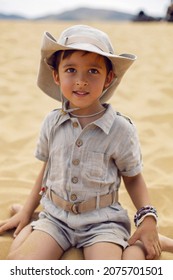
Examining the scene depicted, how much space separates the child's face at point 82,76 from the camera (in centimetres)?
187

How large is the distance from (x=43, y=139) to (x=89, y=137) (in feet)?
0.86

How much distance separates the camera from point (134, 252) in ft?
6.30

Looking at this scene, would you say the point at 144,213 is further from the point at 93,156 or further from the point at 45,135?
the point at 45,135

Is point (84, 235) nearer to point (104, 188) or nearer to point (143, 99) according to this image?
point (104, 188)

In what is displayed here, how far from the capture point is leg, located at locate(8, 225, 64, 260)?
187cm

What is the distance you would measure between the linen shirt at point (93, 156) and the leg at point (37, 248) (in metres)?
0.20

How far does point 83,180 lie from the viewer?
1.98m

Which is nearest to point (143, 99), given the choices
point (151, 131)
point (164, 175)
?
point (151, 131)

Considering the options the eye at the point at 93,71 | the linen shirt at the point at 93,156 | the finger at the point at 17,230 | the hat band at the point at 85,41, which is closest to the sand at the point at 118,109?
the finger at the point at 17,230

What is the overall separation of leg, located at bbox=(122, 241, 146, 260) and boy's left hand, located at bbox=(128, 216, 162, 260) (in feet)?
0.07

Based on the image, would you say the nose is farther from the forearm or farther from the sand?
the sand

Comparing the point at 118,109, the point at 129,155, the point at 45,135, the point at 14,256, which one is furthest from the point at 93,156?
the point at 118,109

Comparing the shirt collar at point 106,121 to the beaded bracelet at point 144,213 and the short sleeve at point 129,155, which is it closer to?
the short sleeve at point 129,155

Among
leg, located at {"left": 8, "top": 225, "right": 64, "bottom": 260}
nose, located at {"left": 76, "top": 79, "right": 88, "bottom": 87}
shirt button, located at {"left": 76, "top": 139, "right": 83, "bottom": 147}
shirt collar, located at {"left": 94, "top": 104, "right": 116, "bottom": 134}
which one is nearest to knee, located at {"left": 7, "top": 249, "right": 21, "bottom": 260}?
leg, located at {"left": 8, "top": 225, "right": 64, "bottom": 260}
